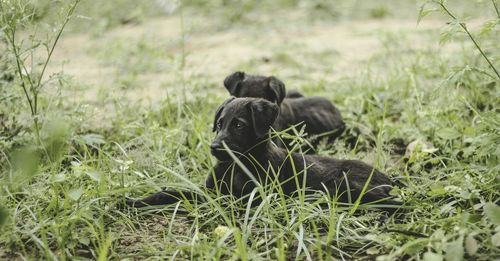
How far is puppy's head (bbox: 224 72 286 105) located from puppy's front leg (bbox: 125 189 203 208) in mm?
1778

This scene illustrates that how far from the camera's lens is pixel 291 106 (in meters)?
6.28

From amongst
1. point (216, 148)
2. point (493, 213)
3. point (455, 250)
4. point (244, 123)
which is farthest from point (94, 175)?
point (493, 213)

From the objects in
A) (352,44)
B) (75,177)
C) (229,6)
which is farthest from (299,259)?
(229,6)

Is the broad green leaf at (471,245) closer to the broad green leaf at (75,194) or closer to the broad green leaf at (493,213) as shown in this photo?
the broad green leaf at (493,213)

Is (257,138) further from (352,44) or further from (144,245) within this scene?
(352,44)

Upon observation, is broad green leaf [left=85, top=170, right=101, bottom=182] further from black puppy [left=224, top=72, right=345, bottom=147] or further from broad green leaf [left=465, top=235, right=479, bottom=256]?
broad green leaf [left=465, top=235, right=479, bottom=256]

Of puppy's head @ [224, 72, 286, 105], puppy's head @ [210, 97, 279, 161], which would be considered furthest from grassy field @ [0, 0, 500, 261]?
puppy's head @ [224, 72, 286, 105]

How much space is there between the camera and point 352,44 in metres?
10.1

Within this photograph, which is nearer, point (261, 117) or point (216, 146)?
point (216, 146)

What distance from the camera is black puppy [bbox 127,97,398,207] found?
4176 millimetres

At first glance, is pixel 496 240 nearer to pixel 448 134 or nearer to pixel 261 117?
pixel 448 134

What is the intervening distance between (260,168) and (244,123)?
15.6 inches

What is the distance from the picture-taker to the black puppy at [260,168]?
4.18 meters

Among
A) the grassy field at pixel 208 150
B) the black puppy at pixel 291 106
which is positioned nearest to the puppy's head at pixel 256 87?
the black puppy at pixel 291 106
